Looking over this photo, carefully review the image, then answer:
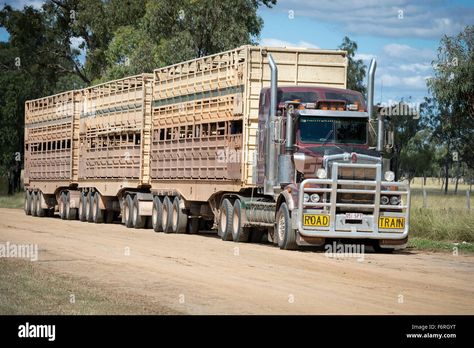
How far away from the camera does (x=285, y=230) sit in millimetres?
23500

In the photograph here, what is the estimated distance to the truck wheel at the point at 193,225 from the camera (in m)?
32.1

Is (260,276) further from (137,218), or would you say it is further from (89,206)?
(89,206)

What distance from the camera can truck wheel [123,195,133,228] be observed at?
115ft

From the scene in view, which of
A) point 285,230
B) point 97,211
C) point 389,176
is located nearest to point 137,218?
point 97,211

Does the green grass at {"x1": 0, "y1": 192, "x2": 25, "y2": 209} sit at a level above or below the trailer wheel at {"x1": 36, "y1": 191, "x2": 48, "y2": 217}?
below

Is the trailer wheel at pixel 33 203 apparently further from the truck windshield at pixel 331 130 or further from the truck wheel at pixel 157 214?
the truck windshield at pixel 331 130

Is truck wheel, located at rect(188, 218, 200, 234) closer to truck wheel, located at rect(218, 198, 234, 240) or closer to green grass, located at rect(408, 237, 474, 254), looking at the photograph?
truck wheel, located at rect(218, 198, 234, 240)

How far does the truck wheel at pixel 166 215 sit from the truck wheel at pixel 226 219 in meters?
4.17

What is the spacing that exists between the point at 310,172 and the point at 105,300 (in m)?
9.78

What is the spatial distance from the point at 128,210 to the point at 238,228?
364 inches

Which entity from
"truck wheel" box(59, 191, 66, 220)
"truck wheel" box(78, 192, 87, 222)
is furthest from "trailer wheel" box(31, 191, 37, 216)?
"truck wheel" box(78, 192, 87, 222)

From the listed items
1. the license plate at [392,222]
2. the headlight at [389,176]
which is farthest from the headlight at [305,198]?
the headlight at [389,176]

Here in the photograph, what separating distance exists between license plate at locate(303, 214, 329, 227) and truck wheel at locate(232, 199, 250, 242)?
4.32 m
